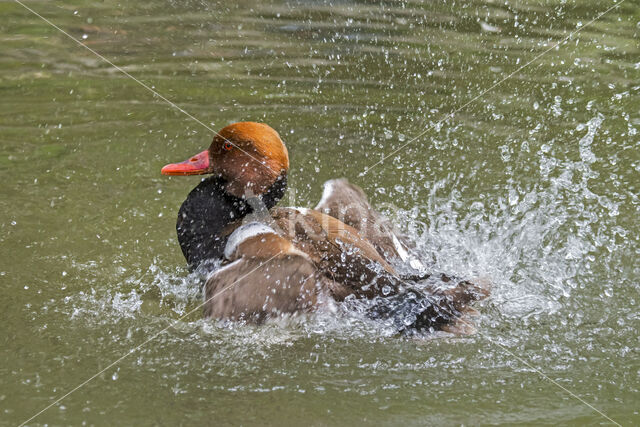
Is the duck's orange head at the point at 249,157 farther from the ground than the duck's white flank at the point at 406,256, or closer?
farther from the ground

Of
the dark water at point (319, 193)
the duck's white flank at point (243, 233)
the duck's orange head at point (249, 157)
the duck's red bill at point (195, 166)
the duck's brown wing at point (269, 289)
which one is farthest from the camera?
the duck's red bill at point (195, 166)

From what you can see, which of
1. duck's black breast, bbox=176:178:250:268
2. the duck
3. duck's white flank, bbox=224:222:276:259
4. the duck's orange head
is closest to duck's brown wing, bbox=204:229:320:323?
the duck

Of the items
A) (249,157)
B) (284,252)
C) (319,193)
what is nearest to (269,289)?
(284,252)

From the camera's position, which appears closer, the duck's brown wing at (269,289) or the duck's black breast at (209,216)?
the duck's brown wing at (269,289)

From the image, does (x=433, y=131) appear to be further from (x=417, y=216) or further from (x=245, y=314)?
(x=245, y=314)

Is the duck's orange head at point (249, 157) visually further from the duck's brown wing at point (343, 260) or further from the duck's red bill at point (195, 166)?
the duck's brown wing at point (343, 260)

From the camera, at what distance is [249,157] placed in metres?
3.68

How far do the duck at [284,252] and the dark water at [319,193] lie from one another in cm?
A: 12

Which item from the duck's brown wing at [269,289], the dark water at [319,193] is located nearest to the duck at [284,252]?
the duck's brown wing at [269,289]

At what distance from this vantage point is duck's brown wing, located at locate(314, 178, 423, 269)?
12.3 feet

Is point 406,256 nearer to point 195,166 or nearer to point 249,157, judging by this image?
point 249,157

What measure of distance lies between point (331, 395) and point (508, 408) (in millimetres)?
655

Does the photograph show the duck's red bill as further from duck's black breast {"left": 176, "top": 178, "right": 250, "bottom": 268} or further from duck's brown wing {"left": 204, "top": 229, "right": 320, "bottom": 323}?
duck's brown wing {"left": 204, "top": 229, "right": 320, "bottom": 323}

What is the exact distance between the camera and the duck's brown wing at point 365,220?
3736 millimetres
